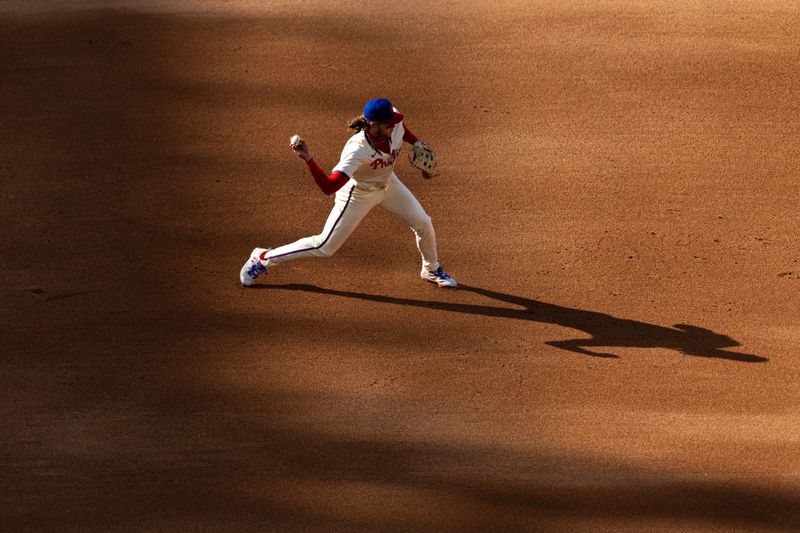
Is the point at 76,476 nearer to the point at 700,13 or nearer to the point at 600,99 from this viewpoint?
the point at 600,99

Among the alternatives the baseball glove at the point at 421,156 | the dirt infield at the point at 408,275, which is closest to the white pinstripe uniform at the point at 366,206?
the baseball glove at the point at 421,156

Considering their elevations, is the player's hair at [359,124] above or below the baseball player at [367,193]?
above

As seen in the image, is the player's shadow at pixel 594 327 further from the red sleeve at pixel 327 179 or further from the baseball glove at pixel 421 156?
the red sleeve at pixel 327 179

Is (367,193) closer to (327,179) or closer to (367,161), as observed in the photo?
(367,161)

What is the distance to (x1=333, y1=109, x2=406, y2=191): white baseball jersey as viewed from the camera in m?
8.84

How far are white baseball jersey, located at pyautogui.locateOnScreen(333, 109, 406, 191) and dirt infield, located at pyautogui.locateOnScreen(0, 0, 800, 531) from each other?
113cm

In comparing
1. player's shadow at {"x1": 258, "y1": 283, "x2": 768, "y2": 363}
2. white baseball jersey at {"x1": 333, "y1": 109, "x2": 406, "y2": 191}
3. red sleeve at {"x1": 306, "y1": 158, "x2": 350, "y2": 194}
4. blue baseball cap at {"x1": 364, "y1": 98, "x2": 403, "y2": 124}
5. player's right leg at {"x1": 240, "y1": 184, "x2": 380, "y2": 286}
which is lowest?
player's shadow at {"x1": 258, "y1": 283, "x2": 768, "y2": 363}

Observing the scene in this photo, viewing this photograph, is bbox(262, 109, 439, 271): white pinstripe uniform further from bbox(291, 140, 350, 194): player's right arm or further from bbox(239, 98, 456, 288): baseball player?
bbox(291, 140, 350, 194): player's right arm

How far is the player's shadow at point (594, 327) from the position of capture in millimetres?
8992

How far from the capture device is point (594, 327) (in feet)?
30.5

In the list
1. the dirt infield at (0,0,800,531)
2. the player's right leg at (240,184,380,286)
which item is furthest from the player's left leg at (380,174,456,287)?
the dirt infield at (0,0,800,531)

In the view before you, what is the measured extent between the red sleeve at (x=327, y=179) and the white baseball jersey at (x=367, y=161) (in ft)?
0.22

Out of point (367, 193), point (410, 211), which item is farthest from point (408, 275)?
point (367, 193)

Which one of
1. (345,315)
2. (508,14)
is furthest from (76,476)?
(508,14)
